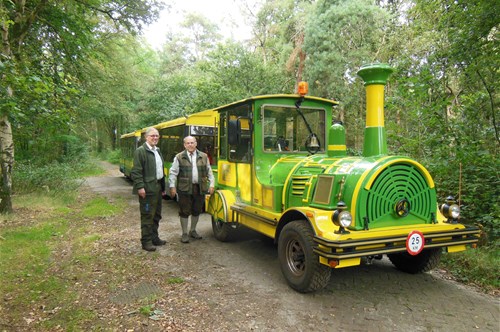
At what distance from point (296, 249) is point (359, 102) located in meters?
12.4

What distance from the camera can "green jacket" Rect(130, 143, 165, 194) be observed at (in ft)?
16.7

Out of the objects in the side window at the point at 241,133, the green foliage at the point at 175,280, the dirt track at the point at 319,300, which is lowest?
the dirt track at the point at 319,300

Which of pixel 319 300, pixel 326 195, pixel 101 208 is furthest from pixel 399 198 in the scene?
pixel 101 208

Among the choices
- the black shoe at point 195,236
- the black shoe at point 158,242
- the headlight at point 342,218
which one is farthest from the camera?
the black shoe at point 195,236

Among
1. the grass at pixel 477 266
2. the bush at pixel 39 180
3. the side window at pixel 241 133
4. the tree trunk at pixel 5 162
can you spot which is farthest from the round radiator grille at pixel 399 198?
the bush at pixel 39 180

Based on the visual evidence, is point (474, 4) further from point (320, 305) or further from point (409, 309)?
point (320, 305)

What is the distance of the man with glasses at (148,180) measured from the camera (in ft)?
16.8

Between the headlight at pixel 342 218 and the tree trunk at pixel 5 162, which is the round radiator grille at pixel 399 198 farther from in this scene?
the tree trunk at pixel 5 162

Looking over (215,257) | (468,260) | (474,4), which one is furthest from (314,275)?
(474,4)

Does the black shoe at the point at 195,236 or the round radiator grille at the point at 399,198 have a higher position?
the round radiator grille at the point at 399,198

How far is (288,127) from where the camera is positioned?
511cm

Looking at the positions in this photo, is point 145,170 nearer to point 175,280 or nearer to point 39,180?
point 175,280

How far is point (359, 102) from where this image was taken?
48.8 feet

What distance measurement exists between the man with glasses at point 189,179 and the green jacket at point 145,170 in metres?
0.39
